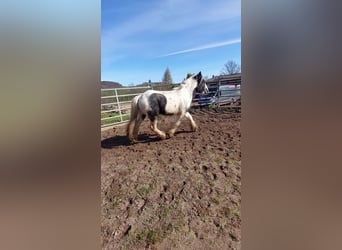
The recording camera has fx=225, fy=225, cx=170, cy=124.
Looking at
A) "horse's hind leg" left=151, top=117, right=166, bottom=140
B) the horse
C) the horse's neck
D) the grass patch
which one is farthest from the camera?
"horse's hind leg" left=151, top=117, right=166, bottom=140

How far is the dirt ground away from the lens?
1092 mm

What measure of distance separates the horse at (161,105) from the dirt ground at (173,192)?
0.15 m

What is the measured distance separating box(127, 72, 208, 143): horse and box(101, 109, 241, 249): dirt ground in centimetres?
15

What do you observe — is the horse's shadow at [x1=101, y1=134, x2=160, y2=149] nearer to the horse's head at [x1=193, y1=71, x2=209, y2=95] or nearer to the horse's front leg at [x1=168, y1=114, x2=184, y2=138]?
the horse's front leg at [x1=168, y1=114, x2=184, y2=138]

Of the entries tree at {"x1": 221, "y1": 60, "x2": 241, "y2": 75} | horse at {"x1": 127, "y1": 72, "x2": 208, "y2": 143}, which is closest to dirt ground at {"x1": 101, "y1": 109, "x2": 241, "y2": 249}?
horse at {"x1": 127, "y1": 72, "x2": 208, "y2": 143}

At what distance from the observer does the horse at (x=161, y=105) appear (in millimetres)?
2363

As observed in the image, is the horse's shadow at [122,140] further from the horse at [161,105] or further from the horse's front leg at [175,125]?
the horse's front leg at [175,125]

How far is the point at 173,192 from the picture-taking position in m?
1.46

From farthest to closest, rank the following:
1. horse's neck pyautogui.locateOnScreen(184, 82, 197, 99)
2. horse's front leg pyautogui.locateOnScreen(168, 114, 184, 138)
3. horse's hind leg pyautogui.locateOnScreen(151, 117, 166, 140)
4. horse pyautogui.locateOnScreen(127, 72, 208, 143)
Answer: horse's front leg pyautogui.locateOnScreen(168, 114, 184, 138) < horse's hind leg pyautogui.locateOnScreen(151, 117, 166, 140) < horse pyautogui.locateOnScreen(127, 72, 208, 143) < horse's neck pyautogui.locateOnScreen(184, 82, 197, 99)

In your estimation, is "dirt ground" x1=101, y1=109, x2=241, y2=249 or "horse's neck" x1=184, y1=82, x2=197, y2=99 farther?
"horse's neck" x1=184, y1=82, x2=197, y2=99

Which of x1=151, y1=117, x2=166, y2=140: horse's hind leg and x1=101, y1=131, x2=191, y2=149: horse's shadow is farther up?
x1=151, y1=117, x2=166, y2=140: horse's hind leg
